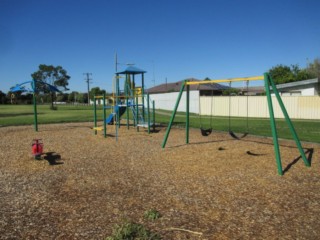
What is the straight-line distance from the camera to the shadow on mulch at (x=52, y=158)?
7.73m

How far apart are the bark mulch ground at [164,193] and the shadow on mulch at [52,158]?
1.0 inches

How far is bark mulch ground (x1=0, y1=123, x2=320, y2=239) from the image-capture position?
387 cm

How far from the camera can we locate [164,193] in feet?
17.4

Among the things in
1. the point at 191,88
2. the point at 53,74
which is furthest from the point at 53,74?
the point at 191,88

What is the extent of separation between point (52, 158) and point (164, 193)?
168 inches

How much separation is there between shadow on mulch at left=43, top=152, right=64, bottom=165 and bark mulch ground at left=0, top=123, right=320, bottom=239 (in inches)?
1.0

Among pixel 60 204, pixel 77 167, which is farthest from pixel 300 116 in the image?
pixel 60 204

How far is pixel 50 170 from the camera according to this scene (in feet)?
22.8

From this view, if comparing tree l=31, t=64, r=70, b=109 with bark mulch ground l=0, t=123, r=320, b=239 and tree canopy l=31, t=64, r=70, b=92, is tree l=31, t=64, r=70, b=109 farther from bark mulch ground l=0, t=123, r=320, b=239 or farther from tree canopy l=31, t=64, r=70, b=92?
bark mulch ground l=0, t=123, r=320, b=239

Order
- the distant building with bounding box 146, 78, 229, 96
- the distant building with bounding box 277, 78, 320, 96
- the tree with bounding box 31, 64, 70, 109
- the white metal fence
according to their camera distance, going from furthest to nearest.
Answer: the tree with bounding box 31, 64, 70, 109 → the distant building with bounding box 146, 78, 229, 96 → the distant building with bounding box 277, 78, 320, 96 → the white metal fence

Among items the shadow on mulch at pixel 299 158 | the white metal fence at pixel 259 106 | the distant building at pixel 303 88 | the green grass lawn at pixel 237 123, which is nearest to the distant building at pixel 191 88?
the white metal fence at pixel 259 106

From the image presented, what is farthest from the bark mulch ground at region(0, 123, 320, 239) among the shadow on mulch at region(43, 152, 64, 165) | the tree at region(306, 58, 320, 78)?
the tree at region(306, 58, 320, 78)

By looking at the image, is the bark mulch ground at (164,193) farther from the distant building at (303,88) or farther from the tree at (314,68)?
the tree at (314,68)

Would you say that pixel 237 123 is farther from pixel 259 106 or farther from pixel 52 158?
pixel 52 158
